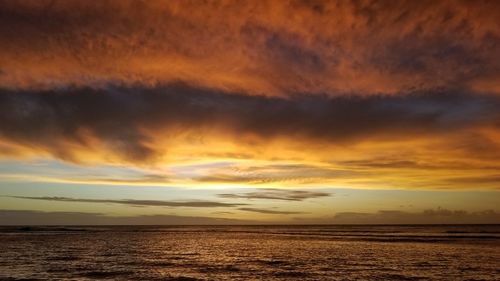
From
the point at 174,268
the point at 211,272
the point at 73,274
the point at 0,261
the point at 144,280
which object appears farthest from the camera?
the point at 0,261

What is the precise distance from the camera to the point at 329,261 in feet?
144

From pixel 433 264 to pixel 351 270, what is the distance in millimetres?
9509

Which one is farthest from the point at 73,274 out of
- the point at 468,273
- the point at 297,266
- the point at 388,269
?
the point at 468,273

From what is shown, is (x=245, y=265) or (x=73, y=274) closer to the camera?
(x=73, y=274)

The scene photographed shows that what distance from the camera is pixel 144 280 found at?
31578 millimetres

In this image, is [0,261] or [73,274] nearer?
[73,274]

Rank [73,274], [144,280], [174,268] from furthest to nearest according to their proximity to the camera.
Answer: [174,268] < [73,274] < [144,280]

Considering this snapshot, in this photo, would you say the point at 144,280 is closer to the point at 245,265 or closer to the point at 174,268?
the point at 174,268

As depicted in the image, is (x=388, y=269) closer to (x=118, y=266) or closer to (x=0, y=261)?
(x=118, y=266)

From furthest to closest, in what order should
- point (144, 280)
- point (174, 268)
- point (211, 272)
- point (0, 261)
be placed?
point (0, 261) < point (174, 268) < point (211, 272) < point (144, 280)

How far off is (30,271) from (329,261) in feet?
91.5

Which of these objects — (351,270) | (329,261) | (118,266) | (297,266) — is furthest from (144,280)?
(329,261)

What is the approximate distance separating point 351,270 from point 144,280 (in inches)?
687

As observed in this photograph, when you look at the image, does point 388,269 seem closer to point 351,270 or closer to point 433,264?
point 351,270
